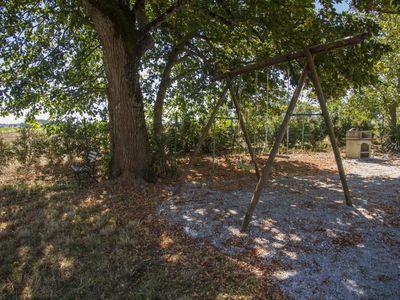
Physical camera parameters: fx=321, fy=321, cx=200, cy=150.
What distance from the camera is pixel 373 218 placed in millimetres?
4512

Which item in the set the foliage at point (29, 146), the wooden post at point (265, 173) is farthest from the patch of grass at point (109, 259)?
the foliage at point (29, 146)

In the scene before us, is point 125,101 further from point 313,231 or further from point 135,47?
point 313,231

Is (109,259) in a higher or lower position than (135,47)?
lower

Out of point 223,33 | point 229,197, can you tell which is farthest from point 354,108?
point 229,197

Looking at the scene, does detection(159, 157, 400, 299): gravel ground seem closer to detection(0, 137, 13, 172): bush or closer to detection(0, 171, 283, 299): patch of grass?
detection(0, 171, 283, 299): patch of grass

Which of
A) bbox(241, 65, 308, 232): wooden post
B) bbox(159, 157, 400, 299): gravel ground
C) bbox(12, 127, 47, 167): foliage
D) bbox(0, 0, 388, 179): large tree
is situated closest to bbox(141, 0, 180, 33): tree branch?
bbox(0, 0, 388, 179): large tree

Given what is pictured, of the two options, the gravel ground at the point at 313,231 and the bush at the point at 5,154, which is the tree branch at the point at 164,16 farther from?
the bush at the point at 5,154

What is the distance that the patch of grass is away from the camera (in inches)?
115

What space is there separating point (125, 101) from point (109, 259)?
12.2 feet

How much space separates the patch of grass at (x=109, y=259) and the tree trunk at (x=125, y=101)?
4.34 feet

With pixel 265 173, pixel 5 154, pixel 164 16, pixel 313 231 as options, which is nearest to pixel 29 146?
pixel 5 154

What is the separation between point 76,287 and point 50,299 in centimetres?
24

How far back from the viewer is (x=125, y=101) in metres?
6.48

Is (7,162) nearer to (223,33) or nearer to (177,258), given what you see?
(223,33)
